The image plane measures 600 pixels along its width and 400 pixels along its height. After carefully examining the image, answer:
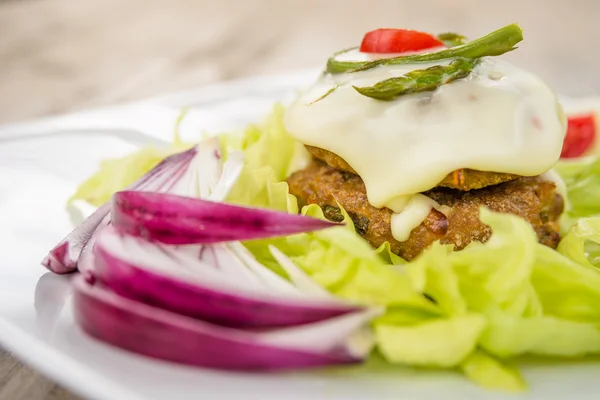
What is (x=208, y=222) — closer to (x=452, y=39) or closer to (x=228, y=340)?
(x=228, y=340)

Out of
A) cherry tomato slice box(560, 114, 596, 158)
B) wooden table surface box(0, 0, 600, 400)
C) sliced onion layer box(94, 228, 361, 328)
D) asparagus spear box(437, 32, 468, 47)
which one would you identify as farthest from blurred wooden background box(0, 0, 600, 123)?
sliced onion layer box(94, 228, 361, 328)

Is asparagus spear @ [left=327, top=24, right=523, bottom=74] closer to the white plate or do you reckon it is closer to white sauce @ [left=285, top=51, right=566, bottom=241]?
white sauce @ [left=285, top=51, right=566, bottom=241]

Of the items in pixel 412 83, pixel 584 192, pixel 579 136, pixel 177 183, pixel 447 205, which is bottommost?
pixel 579 136

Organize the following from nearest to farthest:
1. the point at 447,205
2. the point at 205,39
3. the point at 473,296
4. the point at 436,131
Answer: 1. the point at 473,296
2. the point at 436,131
3. the point at 447,205
4. the point at 205,39

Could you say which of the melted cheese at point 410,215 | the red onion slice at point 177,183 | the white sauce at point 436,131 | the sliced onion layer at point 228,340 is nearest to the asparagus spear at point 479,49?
the white sauce at point 436,131

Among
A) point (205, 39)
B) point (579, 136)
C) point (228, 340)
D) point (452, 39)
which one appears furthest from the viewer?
point (205, 39)

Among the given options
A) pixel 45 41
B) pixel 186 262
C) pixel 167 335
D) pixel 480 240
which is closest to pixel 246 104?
pixel 480 240

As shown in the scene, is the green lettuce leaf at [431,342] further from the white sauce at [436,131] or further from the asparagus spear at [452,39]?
the asparagus spear at [452,39]

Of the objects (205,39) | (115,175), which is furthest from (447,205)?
(205,39)
